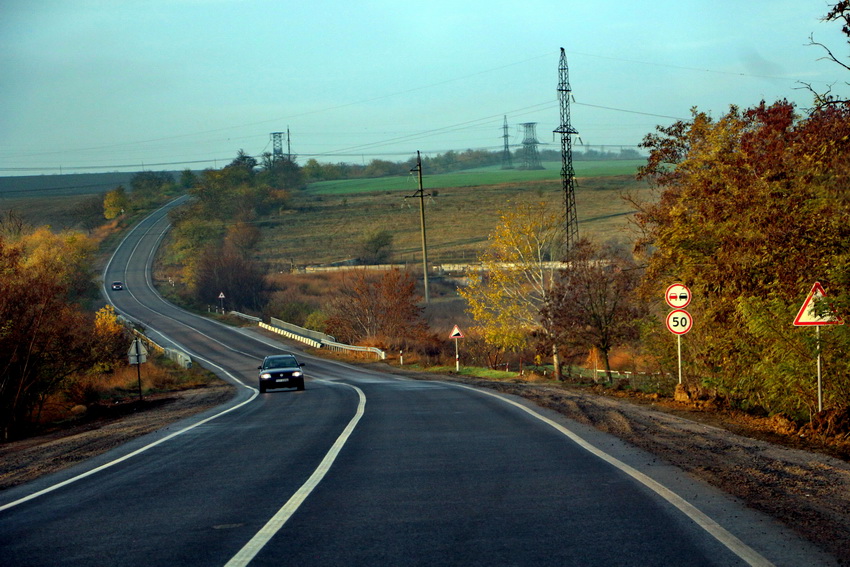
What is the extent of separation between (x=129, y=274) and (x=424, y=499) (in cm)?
11106

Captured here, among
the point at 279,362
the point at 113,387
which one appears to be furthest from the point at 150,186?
the point at 279,362

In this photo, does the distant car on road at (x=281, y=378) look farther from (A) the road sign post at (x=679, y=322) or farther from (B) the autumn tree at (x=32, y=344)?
(A) the road sign post at (x=679, y=322)

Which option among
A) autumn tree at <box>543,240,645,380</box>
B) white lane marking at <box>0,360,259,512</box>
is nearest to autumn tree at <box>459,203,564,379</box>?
autumn tree at <box>543,240,645,380</box>

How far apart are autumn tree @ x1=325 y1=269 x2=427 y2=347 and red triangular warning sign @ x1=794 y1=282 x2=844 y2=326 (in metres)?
46.1

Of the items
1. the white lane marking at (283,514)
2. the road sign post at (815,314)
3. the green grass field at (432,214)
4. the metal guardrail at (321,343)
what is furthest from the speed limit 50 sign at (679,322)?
the green grass field at (432,214)

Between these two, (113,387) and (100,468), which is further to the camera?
(113,387)

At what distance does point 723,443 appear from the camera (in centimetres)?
1255

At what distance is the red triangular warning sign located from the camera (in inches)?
526

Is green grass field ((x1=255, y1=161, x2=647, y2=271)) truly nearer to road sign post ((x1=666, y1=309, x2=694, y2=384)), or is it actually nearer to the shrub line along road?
road sign post ((x1=666, y1=309, x2=694, y2=384))

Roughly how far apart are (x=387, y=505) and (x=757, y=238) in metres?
9.83

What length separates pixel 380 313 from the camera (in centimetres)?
6372

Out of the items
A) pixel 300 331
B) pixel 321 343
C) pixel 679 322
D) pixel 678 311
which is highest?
pixel 678 311

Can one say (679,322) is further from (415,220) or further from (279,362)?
(415,220)

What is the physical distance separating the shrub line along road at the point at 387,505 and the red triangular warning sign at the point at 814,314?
12.7ft
